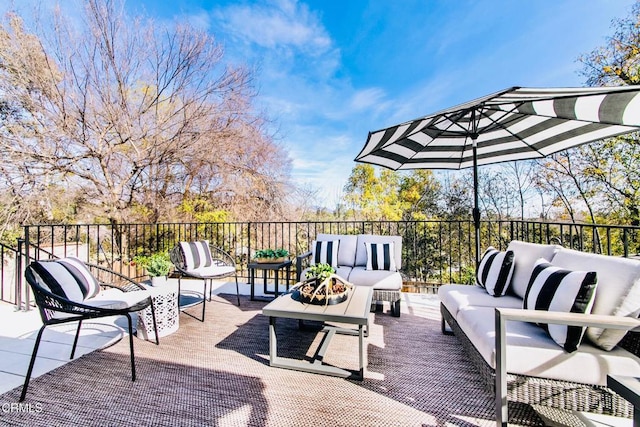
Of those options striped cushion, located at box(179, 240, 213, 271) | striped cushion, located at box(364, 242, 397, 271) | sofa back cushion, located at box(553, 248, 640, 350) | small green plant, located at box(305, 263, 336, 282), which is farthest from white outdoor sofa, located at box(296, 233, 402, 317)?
sofa back cushion, located at box(553, 248, 640, 350)

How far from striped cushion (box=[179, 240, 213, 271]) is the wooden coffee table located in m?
1.87

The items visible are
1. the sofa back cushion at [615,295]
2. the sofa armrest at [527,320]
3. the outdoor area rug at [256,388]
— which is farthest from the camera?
the outdoor area rug at [256,388]

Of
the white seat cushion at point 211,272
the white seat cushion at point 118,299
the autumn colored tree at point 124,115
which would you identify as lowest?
the white seat cushion at point 118,299

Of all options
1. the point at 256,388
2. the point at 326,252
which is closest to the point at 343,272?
the point at 326,252

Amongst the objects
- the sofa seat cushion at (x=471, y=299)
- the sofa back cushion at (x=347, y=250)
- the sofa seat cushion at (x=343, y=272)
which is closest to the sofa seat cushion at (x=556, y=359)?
the sofa seat cushion at (x=471, y=299)

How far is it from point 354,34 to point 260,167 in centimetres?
434

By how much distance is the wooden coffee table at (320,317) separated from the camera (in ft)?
6.98

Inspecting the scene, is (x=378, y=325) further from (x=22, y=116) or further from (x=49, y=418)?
(x=22, y=116)

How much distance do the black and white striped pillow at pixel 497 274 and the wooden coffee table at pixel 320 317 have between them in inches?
46.3

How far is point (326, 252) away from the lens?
3992 mm

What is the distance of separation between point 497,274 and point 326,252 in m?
2.06

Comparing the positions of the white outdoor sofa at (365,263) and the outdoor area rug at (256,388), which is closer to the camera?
the outdoor area rug at (256,388)

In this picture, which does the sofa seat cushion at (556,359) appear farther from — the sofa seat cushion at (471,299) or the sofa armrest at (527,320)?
the sofa seat cushion at (471,299)

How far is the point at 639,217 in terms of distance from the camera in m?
6.13
